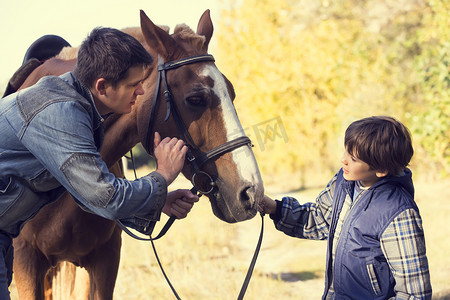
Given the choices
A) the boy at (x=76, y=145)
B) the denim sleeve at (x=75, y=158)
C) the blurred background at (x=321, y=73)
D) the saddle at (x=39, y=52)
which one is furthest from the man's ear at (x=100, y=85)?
the blurred background at (x=321, y=73)

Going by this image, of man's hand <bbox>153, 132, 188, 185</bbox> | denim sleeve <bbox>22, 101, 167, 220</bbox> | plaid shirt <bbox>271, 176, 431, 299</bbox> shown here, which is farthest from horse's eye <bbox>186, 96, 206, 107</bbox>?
plaid shirt <bbox>271, 176, 431, 299</bbox>

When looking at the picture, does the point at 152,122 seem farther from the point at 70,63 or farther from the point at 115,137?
the point at 70,63

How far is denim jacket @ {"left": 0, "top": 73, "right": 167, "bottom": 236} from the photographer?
1.87 metres

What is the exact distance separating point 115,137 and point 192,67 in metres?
0.60

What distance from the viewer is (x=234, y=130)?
252 cm

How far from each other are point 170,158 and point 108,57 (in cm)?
52

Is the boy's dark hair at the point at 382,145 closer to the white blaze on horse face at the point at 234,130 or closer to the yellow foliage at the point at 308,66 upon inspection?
the white blaze on horse face at the point at 234,130

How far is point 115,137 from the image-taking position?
283 cm

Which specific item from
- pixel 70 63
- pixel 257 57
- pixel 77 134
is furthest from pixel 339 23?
pixel 77 134

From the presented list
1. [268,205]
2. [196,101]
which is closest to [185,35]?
[196,101]

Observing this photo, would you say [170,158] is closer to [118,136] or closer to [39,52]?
[118,136]

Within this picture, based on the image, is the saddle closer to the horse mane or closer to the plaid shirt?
the horse mane

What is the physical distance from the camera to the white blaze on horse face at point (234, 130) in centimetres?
242

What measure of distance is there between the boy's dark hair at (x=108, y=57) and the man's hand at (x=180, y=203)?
76 cm
